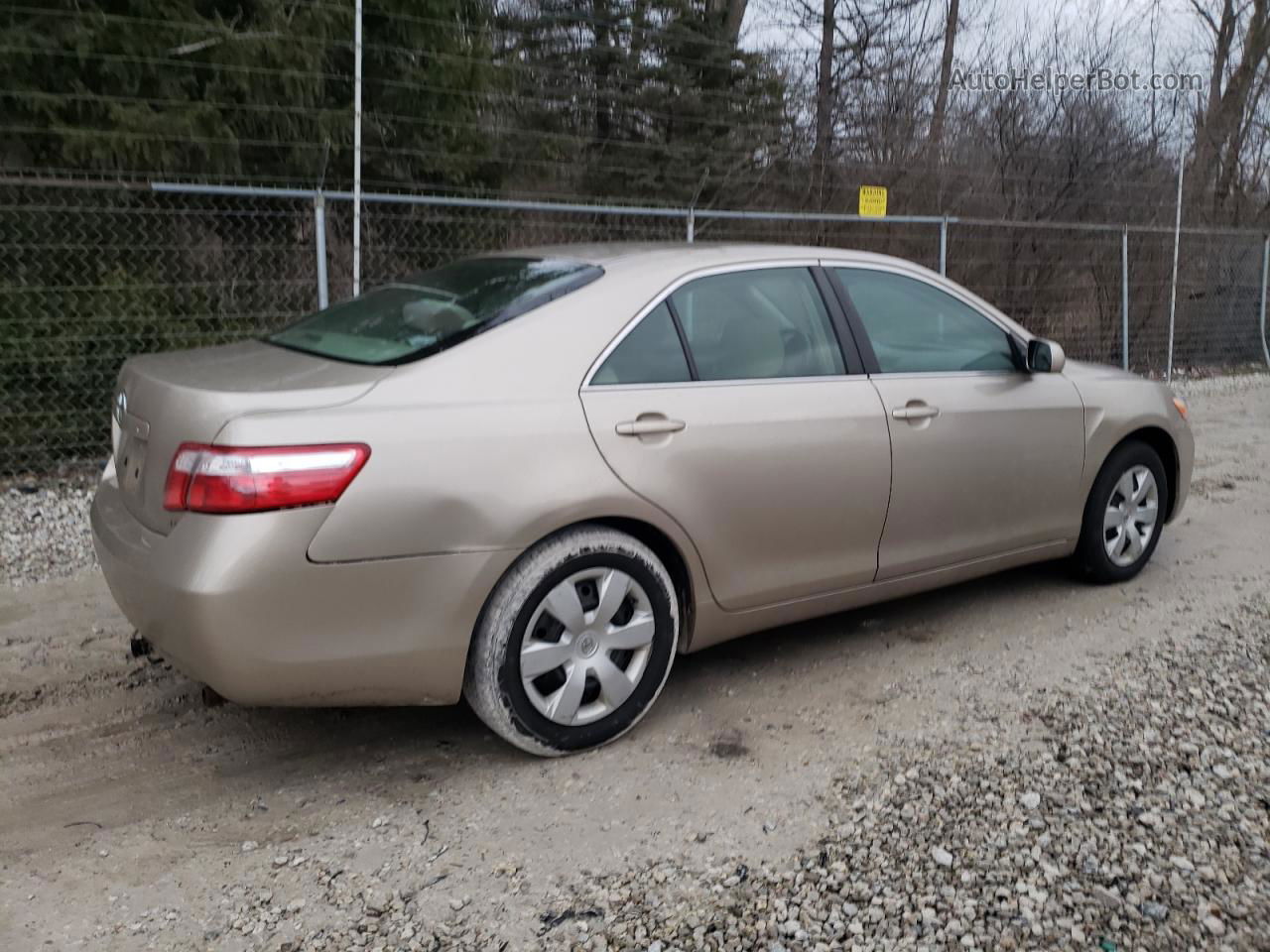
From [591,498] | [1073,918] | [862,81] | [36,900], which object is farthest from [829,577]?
[862,81]

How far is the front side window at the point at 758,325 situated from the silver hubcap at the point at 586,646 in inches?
32.1

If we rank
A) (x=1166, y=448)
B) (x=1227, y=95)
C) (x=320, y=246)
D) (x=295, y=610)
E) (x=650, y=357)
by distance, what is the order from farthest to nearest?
(x=1227, y=95) < (x=320, y=246) < (x=1166, y=448) < (x=650, y=357) < (x=295, y=610)

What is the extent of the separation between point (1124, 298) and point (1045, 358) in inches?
345

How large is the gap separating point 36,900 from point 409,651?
→ 1.05 m

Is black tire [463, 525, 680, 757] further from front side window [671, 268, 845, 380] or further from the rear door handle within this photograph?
the rear door handle

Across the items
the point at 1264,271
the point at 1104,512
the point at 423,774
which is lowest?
the point at 423,774

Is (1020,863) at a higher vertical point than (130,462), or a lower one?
lower

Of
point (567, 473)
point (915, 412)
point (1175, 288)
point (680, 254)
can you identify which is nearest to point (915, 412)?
point (915, 412)

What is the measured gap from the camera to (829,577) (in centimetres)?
385

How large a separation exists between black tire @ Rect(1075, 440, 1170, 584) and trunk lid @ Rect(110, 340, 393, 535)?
10.6 feet

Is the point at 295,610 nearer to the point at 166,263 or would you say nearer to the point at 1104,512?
the point at 1104,512

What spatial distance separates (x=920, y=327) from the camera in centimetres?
426

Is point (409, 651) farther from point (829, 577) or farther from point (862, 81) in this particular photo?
point (862, 81)

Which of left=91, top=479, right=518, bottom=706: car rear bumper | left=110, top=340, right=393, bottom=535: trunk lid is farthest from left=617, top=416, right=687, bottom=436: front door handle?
left=110, top=340, right=393, bottom=535: trunk lid
